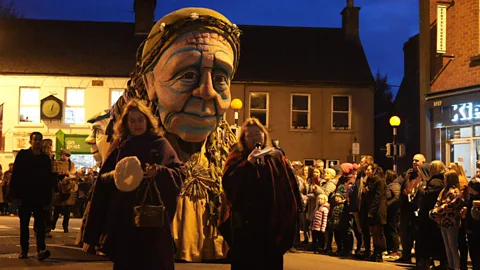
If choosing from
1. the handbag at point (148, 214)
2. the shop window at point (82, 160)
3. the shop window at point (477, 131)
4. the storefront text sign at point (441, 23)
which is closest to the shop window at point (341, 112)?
the shop window at point (82, 160)

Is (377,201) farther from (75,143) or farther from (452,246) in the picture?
(75,143)

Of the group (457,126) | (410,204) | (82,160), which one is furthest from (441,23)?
(82,160)

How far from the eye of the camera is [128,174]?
205 inches

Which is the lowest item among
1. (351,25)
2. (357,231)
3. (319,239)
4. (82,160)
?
(319,239)

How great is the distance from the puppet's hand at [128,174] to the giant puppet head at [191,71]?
11.4 ft

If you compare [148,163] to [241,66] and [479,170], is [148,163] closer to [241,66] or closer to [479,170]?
[479,170]

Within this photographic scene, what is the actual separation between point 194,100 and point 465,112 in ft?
40.7

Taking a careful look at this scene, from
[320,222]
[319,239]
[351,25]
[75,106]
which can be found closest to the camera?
[320,222]

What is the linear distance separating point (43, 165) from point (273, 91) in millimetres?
22456

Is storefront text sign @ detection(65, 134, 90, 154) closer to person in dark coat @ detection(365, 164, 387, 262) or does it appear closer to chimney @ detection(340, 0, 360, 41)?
chimney @ detection(340, 0, 360, 41)

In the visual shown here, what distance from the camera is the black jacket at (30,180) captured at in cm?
945

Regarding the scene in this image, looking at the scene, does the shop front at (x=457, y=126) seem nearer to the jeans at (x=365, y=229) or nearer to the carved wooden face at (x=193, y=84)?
the jeans at (x=365, y=229)

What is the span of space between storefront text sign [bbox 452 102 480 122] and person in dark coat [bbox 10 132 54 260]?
12747 mm

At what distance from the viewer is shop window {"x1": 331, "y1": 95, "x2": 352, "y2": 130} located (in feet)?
105
